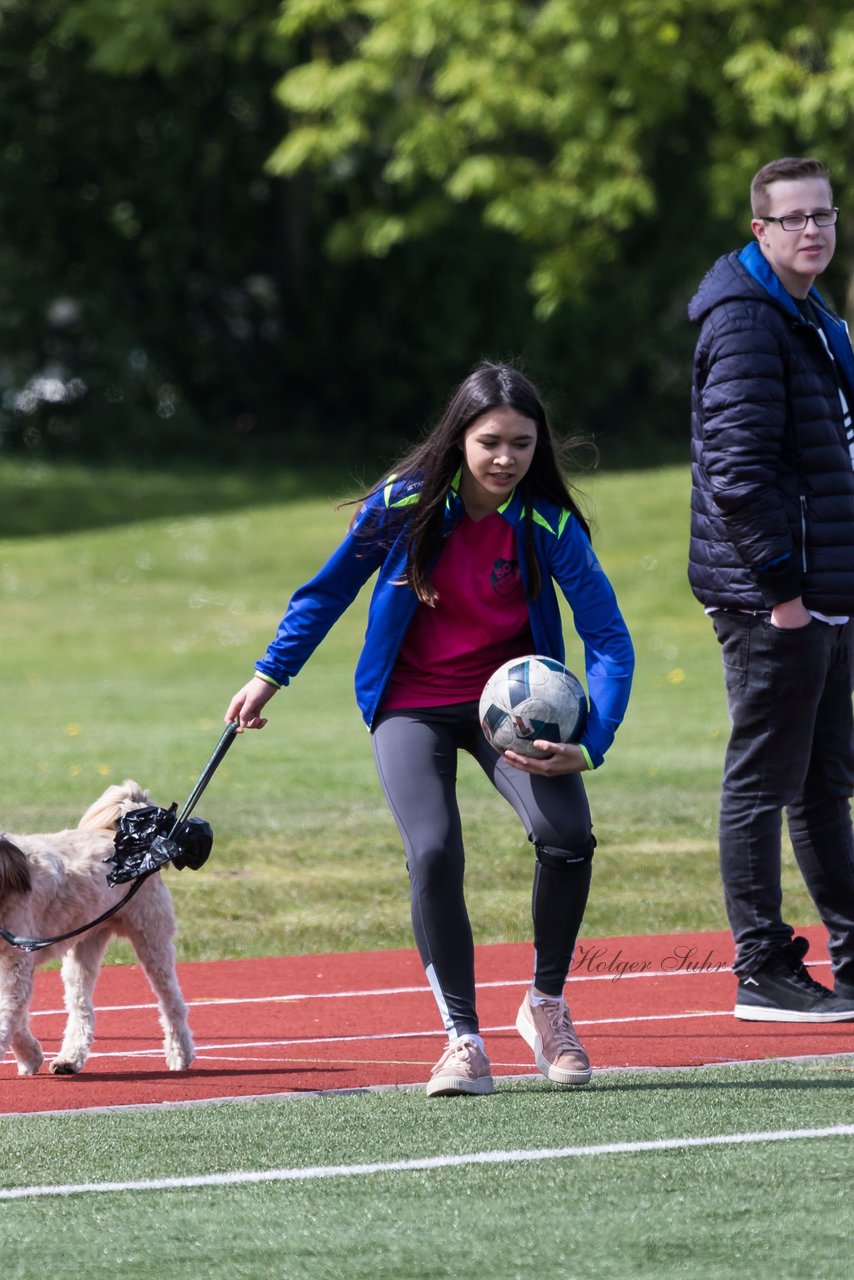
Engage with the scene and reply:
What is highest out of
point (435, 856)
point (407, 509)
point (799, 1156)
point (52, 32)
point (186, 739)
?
point (52, 32)

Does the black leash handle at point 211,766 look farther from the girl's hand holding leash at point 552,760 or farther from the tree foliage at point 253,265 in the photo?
the tree foliage at point 253,265

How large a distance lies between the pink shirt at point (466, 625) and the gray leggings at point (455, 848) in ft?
0.24

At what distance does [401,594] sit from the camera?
611cm

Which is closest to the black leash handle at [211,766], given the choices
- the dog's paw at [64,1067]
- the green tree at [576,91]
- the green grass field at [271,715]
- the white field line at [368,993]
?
the dog's paw at [64,1067]

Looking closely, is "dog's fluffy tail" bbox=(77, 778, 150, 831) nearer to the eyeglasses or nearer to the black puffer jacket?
the black puffer jacket

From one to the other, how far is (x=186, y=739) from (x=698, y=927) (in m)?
7.53

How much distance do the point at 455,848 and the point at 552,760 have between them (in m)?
0.38

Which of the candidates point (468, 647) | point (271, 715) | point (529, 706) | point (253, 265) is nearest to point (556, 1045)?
point (529, 706)

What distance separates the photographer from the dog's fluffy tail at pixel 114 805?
7113 millimetres

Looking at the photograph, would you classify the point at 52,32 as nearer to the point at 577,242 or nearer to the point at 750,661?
the point at 577,242

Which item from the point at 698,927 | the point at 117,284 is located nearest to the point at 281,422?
the point at 117,284

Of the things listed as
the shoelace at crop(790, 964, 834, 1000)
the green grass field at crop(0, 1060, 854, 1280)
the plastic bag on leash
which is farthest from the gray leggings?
the shoelace at crop(790, 964, 834, 1000)

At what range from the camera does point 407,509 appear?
20.2 ft

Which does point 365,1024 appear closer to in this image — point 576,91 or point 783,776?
point 783,776
